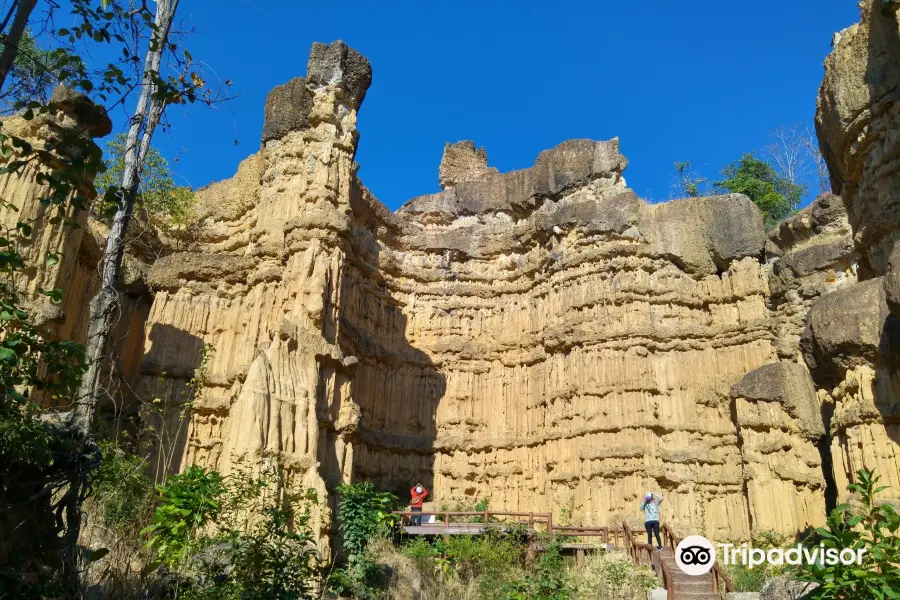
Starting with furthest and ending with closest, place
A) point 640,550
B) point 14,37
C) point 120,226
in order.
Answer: point 640,550 → point 120,226 → point 14,37

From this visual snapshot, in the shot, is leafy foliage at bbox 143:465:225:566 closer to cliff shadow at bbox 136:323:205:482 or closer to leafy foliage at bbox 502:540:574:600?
leafy foliage at bbox 502:540:574:600

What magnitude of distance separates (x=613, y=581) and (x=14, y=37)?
14.3 m

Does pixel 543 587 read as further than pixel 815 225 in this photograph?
No

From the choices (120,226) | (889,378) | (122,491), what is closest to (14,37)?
(120,226)

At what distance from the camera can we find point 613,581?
15.4m

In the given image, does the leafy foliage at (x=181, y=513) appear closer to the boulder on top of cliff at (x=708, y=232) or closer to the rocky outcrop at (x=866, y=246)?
the rocky outcrop at (x=866, y=246)

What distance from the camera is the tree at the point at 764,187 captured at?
124 feet

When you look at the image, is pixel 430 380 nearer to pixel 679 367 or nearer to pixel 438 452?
pixel 438 452

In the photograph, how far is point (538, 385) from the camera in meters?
27.2

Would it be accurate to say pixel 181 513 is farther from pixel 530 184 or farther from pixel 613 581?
pixel 530 184

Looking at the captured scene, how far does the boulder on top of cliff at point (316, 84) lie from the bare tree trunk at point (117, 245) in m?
14.7

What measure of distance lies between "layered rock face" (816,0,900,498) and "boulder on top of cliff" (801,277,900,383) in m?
0.02

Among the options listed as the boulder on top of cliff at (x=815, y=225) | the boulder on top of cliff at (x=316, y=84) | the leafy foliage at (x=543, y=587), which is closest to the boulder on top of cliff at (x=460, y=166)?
the boulder on top of cliff at (x=316, y=84)

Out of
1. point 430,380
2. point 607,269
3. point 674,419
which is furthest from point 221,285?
point 674,419
